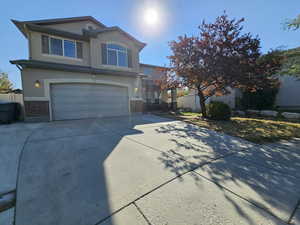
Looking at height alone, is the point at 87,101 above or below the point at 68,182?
above

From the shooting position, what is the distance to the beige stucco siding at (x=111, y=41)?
394 inches

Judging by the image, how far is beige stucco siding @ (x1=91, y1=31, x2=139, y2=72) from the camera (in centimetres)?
1001

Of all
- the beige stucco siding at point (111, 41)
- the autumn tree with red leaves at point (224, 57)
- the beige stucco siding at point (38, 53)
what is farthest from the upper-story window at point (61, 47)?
the autumn tree with red leaves at point (224, 57)

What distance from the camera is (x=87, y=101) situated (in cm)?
930

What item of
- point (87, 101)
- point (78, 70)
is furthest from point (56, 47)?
point (87, 101)

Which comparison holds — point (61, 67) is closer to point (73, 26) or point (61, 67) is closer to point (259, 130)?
point (73, 26)

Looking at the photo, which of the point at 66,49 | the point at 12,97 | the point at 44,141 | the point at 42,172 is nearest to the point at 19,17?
the point at 66,49

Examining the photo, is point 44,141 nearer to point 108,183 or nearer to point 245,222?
point 108,183

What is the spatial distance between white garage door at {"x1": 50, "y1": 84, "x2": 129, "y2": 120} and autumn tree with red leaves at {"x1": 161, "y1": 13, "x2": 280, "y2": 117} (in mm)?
5382

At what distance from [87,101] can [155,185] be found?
337 inches

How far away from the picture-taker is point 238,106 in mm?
15281

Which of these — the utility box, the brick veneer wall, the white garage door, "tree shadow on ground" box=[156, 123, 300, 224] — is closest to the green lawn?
"tree shadow on ground" box=[156, 123, 300, 224]

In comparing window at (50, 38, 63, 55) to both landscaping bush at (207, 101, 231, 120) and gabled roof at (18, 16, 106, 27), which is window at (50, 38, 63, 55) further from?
landscaping bush at (207, 101, 231, 120)

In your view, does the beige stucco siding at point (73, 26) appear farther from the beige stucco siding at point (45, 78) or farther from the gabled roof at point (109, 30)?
the beige stucco siding at point (45, 78)
